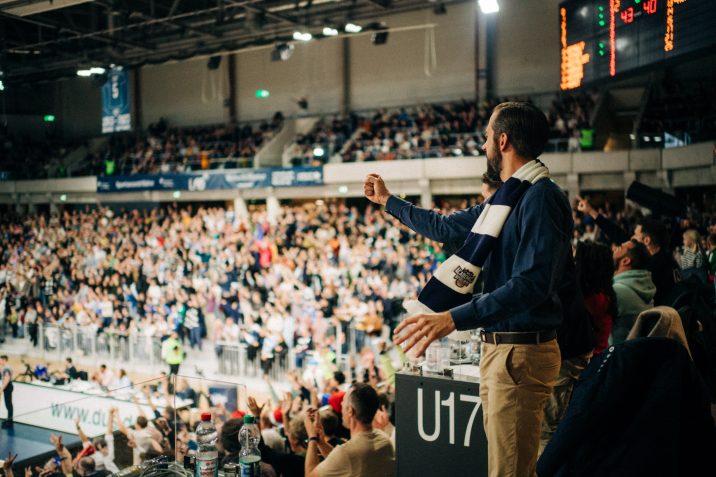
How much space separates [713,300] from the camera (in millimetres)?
5504

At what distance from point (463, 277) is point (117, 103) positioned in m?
14.4

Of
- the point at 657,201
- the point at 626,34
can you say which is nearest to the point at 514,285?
the point at 657,201

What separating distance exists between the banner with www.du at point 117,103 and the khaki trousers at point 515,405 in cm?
1367

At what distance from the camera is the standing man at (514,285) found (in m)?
2.00

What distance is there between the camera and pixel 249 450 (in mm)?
3268

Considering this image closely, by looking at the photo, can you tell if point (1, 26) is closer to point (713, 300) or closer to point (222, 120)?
point (222, 120)

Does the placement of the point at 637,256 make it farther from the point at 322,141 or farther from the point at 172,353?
the point at 322,141

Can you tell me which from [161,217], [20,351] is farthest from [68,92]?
[20,351]

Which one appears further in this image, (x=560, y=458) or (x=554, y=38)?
(x=554, y=38)

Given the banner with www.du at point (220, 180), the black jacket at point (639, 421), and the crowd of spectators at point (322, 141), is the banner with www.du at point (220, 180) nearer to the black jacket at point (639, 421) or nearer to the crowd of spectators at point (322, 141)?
the crowd of spectators at point (322, 141)

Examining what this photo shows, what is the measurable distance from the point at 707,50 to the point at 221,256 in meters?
12.4

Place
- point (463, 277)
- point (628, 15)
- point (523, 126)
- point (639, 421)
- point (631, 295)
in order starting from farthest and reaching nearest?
point (628, 15), point (631, 295), point (523, 126), point (463, 277), point (639, 421)

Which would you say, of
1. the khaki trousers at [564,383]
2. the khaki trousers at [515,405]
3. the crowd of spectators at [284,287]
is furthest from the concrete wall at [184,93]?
the khaki trousers at [515,405]

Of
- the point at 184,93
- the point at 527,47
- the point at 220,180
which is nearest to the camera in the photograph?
the point at 527,47
